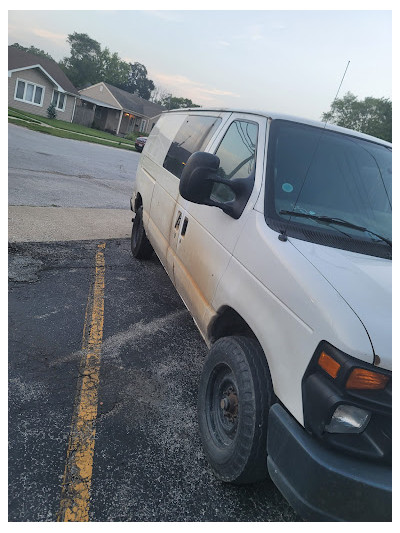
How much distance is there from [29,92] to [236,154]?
1512 inches

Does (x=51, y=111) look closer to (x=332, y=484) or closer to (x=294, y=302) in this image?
(x=294, y=302)

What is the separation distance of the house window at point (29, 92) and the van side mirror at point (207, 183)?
37.9 metres

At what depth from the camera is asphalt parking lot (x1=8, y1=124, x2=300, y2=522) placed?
219 centimetres

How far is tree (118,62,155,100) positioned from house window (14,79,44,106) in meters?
68.0

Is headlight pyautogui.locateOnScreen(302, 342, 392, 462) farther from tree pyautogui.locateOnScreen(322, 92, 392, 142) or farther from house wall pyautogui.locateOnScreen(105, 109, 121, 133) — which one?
tree pyautogui.locateOnScreen(322, 92, 392, 142)

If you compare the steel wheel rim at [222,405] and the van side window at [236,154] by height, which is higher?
the van side window at [236,154]

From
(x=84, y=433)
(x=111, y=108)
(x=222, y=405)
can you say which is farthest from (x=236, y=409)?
(x=111, y=108)

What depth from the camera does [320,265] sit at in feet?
6.63

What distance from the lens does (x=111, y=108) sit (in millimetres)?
49719

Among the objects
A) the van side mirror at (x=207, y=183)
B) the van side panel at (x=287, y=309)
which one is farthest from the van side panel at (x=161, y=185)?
the van side panel at (x=287, y=309)

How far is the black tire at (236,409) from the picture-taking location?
81.4 inches

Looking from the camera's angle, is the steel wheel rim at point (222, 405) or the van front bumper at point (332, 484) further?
the steel wheel rim at point (222, 405)

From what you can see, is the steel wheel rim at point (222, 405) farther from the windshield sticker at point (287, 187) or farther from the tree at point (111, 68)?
the tree at point (111, 68)

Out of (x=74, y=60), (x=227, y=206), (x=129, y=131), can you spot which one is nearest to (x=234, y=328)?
(x=227, y=206)
